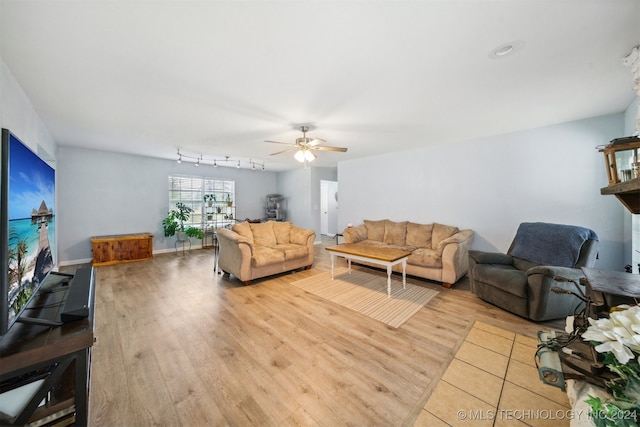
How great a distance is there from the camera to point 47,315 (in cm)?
135

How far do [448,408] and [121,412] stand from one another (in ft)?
6.87

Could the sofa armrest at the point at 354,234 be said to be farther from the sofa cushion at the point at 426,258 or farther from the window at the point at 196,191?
the window at the point at 196,191

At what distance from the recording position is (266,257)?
12.5ft

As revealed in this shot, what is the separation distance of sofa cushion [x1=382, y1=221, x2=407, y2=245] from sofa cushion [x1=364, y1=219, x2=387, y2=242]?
0.27ft

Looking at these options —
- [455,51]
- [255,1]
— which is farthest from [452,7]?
[255,1]

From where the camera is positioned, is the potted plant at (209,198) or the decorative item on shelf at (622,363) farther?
the potted plant at (209,198)

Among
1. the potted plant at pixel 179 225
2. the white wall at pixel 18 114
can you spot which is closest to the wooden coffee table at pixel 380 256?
the white wall at pixel 18 114

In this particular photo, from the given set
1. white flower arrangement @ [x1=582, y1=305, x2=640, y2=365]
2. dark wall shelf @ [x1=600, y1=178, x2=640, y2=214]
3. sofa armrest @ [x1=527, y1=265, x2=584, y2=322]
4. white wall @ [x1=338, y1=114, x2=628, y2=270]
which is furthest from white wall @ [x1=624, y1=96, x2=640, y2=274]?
white flower arrangement @ [x1=582, y1=305, x2=640, y2=365]

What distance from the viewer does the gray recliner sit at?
2.38 meters

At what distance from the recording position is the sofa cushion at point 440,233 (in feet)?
13.5

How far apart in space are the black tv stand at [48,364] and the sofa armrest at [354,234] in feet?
13.1

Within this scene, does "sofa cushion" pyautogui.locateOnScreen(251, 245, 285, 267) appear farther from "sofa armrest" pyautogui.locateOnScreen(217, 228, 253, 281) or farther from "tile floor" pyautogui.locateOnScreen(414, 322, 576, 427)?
"tile floor" pyautogui.locateOnScreen(414, 322, 576, 427)

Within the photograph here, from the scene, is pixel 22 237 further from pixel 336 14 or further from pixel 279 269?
pixel 279 269

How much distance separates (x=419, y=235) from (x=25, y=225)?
485cm
